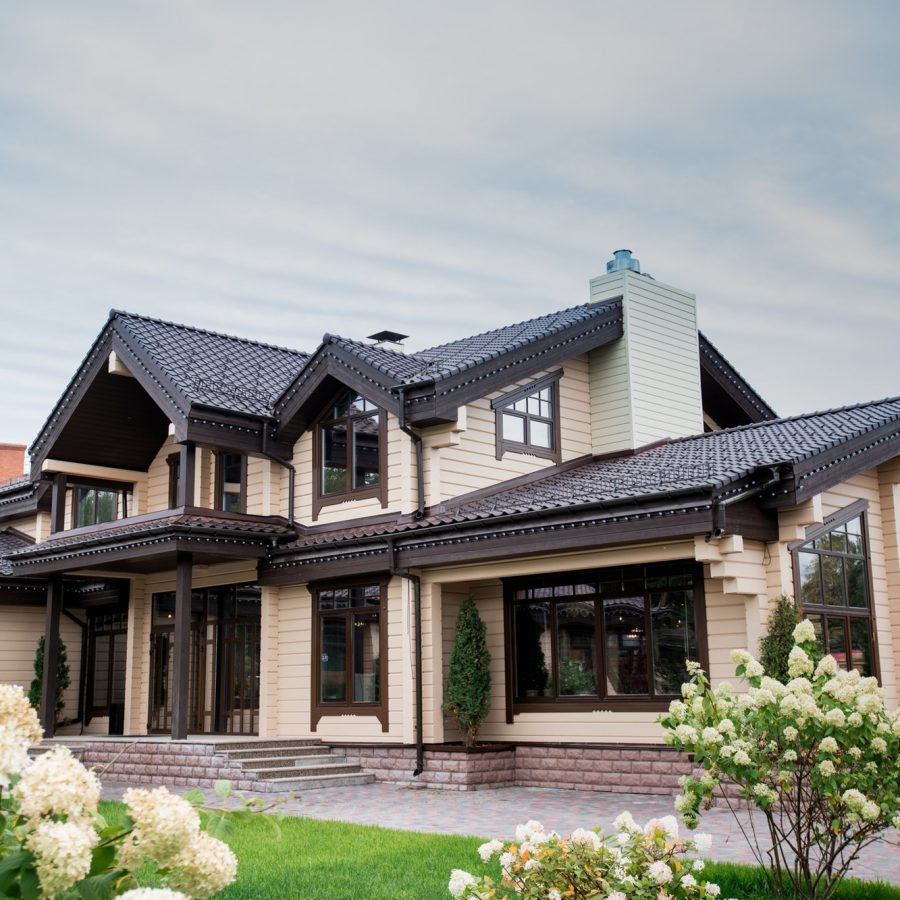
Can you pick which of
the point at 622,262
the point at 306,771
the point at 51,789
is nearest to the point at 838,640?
the point at 306,771

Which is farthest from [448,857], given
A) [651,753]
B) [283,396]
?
[283,396]

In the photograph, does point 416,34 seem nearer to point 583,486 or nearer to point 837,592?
point 583,486

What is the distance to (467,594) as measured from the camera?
1691 centimetres

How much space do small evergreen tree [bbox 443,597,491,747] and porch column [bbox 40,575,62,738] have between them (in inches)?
304

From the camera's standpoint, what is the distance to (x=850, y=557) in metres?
15.0

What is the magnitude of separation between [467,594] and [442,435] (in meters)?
2.51

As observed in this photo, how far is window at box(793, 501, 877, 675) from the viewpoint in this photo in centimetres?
1403

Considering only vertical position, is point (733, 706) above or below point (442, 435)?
below

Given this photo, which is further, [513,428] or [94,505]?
[94,505]

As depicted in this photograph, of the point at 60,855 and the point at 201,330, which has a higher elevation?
the point at 201,330

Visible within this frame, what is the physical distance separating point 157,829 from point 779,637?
36.4 ft

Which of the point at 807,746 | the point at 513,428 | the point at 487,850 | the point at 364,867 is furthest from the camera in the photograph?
the point at 513,428

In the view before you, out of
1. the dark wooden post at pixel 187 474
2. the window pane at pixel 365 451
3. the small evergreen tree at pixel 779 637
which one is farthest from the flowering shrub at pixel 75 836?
the dark wooden post at pixel 187 474

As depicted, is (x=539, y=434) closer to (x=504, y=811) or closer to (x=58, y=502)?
(x=504, y=811)
